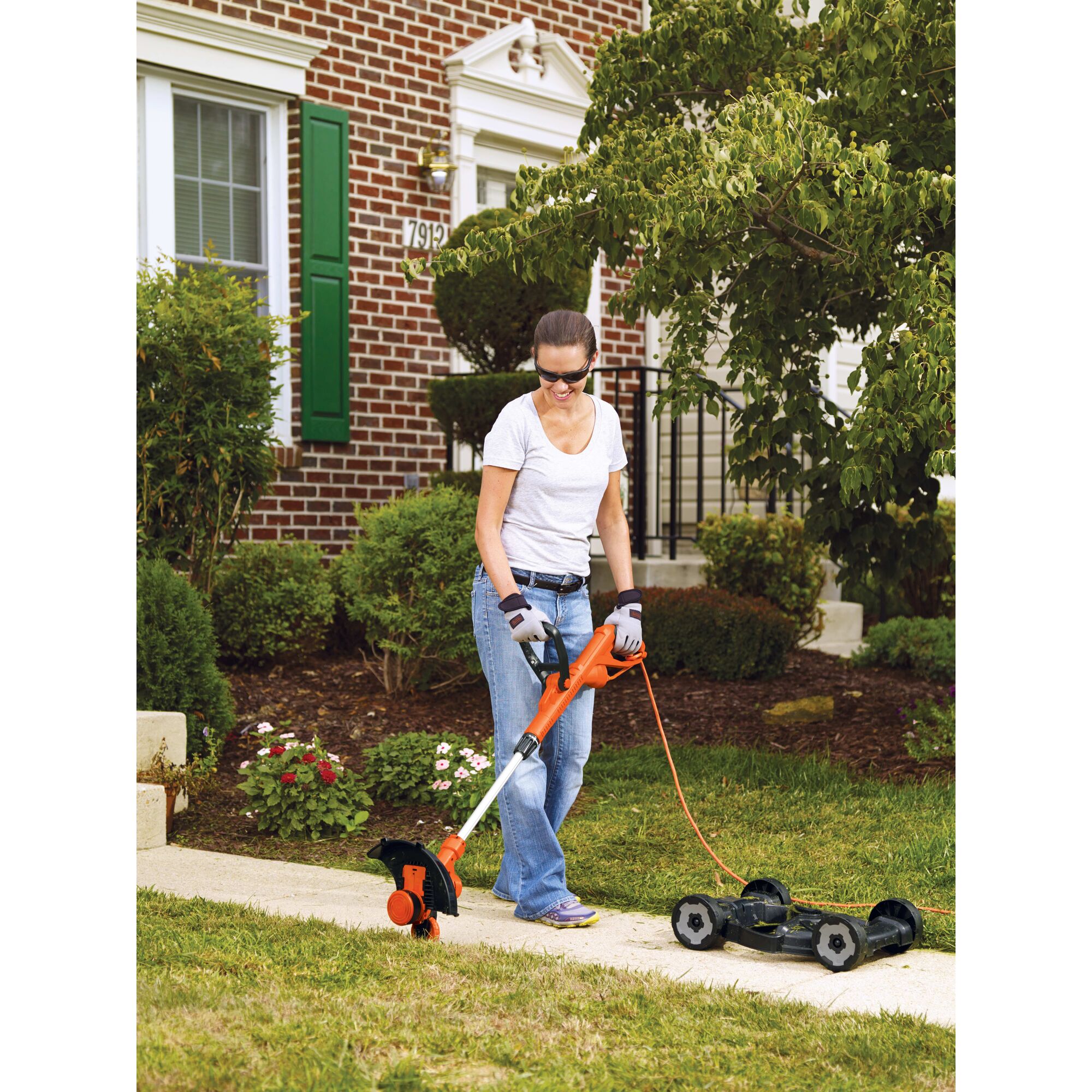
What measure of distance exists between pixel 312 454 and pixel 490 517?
17.5 feet

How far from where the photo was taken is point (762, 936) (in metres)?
3.85

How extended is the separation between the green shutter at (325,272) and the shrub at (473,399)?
2.42 feet

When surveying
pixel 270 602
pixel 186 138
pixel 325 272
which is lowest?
pixel 270 602

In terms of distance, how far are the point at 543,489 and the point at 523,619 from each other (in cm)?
43

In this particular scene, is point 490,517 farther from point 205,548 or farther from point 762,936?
point 205,548

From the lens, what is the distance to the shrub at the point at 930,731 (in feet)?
21.3

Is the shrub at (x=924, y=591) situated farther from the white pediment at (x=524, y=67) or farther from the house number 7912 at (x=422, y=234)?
the white pediment at (x=524, y=67)

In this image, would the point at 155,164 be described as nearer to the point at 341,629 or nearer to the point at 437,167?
the point at 437,167

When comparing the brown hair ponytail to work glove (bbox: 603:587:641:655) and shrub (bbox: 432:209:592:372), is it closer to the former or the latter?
work glove (bbox: 603:587:641:655)

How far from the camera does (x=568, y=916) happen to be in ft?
13.7

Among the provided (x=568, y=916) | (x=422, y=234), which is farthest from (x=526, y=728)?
(x=422, y=234)

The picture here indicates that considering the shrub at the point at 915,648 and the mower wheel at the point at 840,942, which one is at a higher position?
the shrub at the point at 915,648

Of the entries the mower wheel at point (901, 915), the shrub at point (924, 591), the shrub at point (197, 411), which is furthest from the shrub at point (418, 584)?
the mower wheel at point (901, 915)

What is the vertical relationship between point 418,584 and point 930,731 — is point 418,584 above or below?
above
